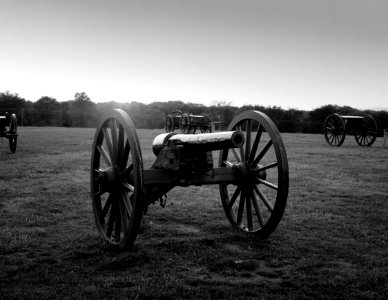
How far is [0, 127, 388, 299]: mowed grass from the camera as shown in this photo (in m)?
3.68

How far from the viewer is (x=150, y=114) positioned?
137 ft

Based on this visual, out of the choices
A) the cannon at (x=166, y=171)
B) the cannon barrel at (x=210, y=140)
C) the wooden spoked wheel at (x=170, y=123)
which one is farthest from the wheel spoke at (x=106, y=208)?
the wooden spoked wheel at (x=170, y=123)

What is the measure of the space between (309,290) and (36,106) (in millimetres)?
49663

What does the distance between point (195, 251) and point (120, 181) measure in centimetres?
111

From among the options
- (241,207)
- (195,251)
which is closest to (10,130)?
(241,207)

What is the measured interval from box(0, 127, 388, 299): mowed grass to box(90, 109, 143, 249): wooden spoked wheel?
26cm

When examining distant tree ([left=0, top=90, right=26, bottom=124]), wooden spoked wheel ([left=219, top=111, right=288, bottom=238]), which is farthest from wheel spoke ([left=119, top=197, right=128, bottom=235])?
distant tree ([left=0, top=90, right=26, bottom=124])

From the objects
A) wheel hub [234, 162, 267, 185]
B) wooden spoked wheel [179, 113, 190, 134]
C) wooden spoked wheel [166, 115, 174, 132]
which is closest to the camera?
wheel hub [234, 162, 267, 185]

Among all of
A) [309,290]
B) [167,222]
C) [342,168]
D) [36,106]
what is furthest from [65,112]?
[309,290]

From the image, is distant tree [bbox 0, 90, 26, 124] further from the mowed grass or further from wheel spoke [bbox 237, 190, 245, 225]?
wheel spoke [bbox 237, 190, 245, 225]

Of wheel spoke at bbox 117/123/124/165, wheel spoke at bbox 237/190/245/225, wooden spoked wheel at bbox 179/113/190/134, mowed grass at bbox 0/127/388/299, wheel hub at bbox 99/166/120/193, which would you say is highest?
wooden spoked wheel at bbox 179/113/190/134

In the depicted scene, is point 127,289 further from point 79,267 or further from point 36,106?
point 36,106

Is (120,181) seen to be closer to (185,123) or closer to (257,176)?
(257,176)

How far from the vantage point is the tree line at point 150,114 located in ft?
124
